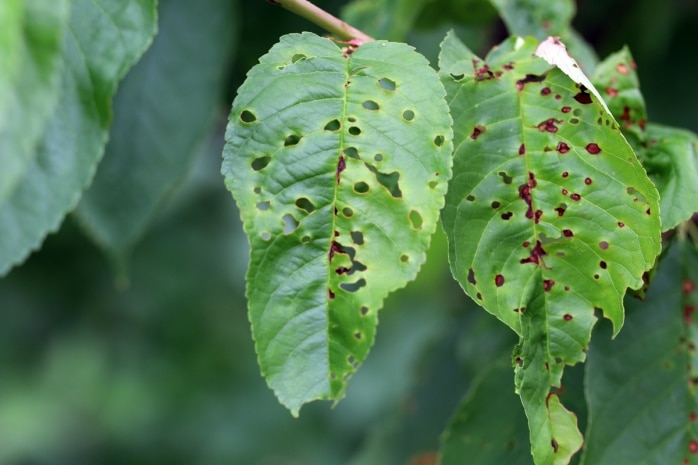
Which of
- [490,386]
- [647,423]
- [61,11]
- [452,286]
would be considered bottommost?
[452,286]

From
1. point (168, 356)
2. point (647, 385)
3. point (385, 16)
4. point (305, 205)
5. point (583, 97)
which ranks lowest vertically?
point (168, 356)

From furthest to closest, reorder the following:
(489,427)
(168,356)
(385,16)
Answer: (168,356) → (385,16) → (489,427)

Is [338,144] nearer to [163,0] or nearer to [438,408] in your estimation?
[163,0]

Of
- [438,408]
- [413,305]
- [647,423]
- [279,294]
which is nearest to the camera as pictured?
[279,294]

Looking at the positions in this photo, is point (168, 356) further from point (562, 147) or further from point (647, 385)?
point (562, 147)

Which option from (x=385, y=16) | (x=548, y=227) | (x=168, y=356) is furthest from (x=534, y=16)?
(x=168, y=356)

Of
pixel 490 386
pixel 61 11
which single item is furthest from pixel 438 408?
pixel 61 11
